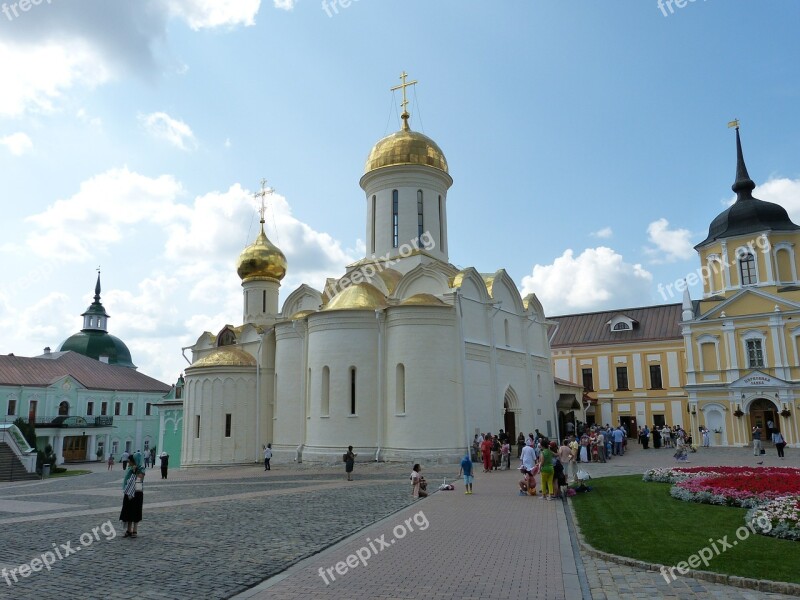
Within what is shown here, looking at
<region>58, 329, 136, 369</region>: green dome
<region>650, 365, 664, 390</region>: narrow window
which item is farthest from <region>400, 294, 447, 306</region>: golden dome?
<region>58, 329, 136, 369</region>: green dome

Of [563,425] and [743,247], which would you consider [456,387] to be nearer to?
[563,425]

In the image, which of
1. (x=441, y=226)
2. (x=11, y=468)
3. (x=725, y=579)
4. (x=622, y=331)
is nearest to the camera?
(x=725, y=579)

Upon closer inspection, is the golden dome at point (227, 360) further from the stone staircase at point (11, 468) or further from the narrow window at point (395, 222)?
the narrow window at point (395, 222)

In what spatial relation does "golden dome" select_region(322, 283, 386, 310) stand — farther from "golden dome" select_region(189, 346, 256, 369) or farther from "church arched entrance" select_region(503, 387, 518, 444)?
"church arched entrance" select_region(503, 387, 518, 444)

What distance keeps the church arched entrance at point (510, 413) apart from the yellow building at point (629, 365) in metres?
14.8

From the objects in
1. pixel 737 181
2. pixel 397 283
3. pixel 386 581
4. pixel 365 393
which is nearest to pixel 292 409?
pixel 365 393

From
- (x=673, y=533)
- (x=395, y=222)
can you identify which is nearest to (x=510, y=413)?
(x=395, y=222)

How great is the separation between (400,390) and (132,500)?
47.4 feet

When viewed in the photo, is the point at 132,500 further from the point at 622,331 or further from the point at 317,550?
the point at 622,331

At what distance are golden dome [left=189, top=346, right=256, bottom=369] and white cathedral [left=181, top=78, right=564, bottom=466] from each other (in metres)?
0.08

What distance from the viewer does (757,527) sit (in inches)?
364

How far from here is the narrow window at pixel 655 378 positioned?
42.1 meters

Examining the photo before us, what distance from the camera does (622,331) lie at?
4472 cm

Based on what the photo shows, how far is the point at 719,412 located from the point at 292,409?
2278cm
